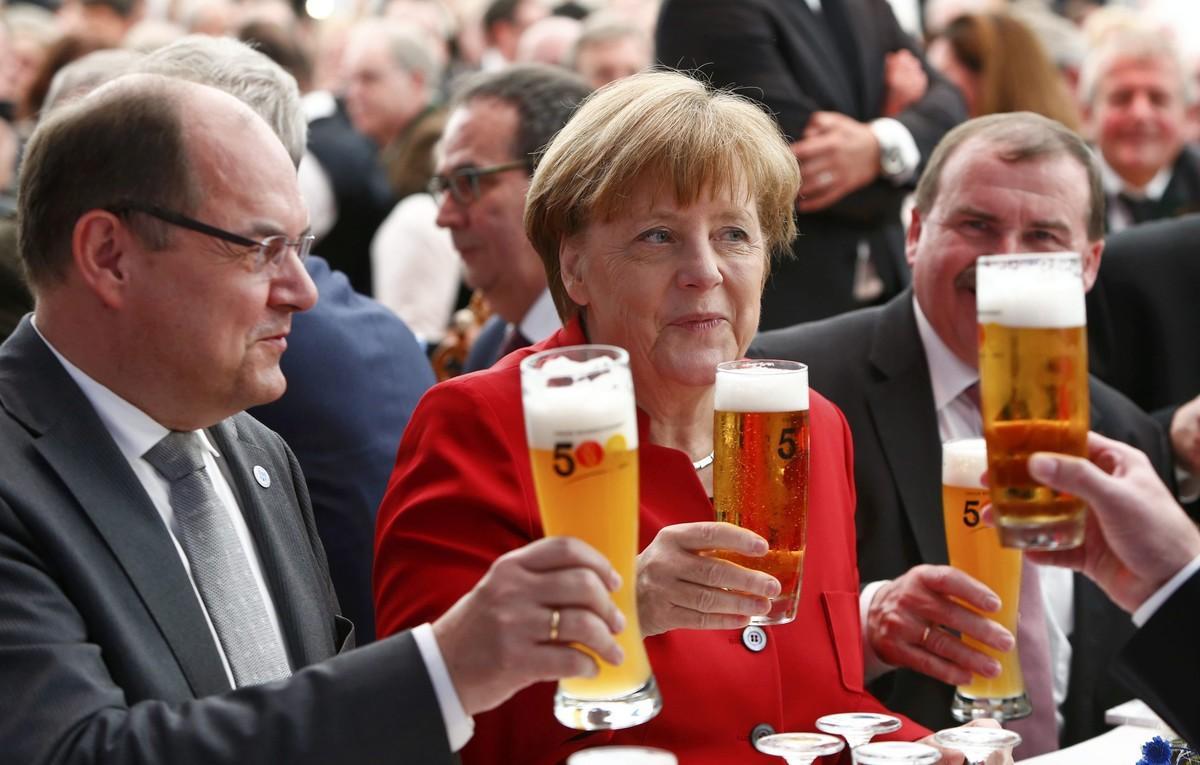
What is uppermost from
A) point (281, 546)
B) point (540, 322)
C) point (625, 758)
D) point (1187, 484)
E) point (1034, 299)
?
point (1034, 299)

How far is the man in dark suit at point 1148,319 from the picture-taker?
4000mm

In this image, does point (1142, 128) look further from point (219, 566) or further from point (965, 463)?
point (219, 566)

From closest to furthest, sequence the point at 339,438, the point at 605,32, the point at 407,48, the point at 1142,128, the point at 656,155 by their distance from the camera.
A: the point at 656,155 → the point at 339,438 → the point at 1142,128 → the point at 605,32 → the point at 407,48

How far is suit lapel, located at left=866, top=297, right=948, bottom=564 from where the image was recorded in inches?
120

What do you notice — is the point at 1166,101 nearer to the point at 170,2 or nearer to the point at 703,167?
the point at 703,167

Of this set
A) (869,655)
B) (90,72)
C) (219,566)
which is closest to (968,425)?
(869,655)

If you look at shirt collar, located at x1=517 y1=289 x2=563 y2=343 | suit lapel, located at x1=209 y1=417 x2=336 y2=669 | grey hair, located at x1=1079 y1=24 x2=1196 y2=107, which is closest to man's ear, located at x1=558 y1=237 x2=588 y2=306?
suit lapel, located at x1=209 y1=417 x2=336 y2=669

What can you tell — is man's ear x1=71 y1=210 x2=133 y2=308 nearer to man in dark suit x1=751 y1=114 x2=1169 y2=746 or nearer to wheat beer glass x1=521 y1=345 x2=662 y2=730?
wheat beer glass x1=521 y1=345 x2=662 y2=730

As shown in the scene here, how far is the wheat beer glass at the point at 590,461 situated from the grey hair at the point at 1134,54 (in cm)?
517

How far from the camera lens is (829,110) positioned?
4.09 metres

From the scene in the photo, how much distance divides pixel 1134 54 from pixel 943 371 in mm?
3492

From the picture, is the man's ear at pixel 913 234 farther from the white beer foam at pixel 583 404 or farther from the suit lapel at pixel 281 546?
the white beer foam at pixel 583 404

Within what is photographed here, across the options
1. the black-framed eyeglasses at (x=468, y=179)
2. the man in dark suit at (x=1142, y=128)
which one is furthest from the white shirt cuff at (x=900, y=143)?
the man in dark suit at (x=1142, y=128)

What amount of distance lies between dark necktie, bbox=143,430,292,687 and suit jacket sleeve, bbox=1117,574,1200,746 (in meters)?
1.18
